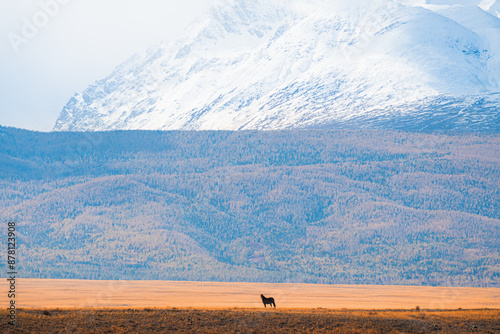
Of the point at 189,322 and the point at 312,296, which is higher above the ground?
the point at 189,322

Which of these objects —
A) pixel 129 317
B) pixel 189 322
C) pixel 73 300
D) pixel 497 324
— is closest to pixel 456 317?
pixel 497 324

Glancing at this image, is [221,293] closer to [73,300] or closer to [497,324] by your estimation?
[73,300]

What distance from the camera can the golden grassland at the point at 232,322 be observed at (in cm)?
6262

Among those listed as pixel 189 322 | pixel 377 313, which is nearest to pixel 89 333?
pixel 189 322

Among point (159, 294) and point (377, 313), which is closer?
point (377, 313)

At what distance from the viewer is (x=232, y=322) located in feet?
214

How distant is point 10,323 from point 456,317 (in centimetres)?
3874

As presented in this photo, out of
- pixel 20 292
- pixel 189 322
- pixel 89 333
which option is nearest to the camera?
pixel 89 333

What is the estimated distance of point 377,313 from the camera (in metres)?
73.1

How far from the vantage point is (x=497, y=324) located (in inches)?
2677

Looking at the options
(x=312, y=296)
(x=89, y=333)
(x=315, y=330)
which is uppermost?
(x=89, y=333)

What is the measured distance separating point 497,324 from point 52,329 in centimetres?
3748

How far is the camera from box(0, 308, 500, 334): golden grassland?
6262 cm

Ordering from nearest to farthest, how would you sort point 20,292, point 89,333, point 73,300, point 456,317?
point 89,333 → point 456,317 → point 73,300 → point 20,292
